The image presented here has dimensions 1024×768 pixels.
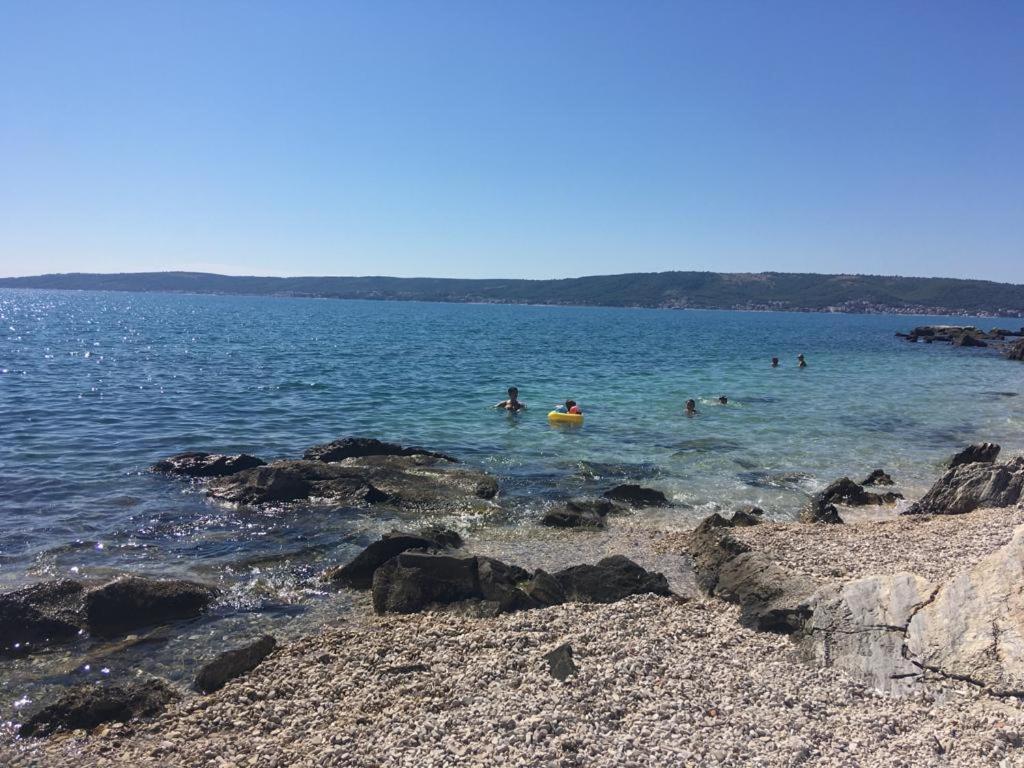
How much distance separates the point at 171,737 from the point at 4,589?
18.5 ft

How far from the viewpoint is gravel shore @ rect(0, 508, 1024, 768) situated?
243 inches

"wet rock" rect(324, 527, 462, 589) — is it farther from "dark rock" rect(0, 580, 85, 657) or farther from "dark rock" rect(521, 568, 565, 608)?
"dark rock" rect(0, 580, 85, 657)

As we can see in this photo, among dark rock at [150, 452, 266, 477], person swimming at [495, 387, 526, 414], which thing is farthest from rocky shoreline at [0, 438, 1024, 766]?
person swimming at [495, 387, 526, 414]

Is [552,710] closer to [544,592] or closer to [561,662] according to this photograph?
[561,662]

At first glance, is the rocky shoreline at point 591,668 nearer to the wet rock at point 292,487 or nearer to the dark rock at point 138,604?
the dark rock at point 138,604

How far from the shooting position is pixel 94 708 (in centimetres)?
723

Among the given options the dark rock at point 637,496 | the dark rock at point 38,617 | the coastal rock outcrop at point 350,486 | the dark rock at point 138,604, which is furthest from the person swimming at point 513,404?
the dark rock at point 38,617

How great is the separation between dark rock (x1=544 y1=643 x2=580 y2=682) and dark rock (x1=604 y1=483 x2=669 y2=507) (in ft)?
27.4

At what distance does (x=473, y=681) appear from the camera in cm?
745

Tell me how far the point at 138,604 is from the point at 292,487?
594 cm

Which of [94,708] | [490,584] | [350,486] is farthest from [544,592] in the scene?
[350,486]

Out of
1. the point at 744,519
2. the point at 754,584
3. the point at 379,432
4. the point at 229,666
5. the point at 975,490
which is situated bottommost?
the point at 229,666

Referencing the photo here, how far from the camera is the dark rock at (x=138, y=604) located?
9.37m

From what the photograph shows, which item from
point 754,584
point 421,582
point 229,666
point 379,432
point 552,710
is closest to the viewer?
point 552,710
